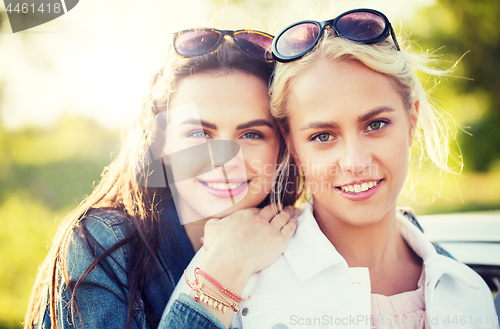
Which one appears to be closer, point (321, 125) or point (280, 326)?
point (280, 326)

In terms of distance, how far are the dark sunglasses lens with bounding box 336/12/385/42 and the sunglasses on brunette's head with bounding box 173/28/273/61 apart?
54 centimetres

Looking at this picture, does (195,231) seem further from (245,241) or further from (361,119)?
(361,119)

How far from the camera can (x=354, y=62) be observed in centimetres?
192

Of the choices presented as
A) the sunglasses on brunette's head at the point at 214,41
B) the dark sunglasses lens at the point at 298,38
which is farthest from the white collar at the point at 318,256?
the sunglasses on brunette's head at the point at 214,41

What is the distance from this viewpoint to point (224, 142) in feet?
6.98

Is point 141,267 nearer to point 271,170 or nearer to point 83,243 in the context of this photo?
point 83,243

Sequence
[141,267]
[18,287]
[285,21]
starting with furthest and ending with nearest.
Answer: [18,287] < [285,21] < [141,267]

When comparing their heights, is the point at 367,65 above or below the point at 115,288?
above

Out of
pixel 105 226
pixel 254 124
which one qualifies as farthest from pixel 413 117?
pixel 105 226

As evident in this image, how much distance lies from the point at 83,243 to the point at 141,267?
360 mm

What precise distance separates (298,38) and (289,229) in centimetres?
114

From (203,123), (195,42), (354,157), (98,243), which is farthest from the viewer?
(195,42)

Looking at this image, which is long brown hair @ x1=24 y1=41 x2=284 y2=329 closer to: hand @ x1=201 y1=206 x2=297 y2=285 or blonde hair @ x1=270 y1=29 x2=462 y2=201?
blonde hair @ x1=270 y1=29 x2=462 y2=201

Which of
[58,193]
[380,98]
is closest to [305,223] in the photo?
[380,98]
